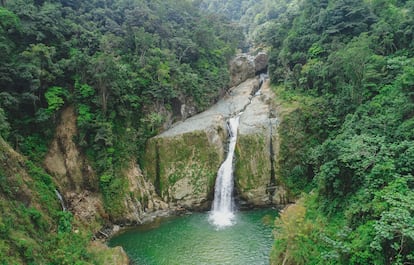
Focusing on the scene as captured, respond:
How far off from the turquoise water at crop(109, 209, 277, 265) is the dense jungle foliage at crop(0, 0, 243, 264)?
287cm

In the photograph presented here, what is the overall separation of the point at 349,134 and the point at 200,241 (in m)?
10.1

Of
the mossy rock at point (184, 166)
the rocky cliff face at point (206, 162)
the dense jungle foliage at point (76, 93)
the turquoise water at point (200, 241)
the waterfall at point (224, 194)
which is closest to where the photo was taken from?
the dense jungle foliage at point (76, 93)

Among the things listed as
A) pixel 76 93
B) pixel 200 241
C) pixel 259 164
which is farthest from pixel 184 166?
pixel 76 93

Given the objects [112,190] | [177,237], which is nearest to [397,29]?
[177,237]

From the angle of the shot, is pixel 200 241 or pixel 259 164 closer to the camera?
pixel 200 241

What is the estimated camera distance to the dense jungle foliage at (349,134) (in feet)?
34.9

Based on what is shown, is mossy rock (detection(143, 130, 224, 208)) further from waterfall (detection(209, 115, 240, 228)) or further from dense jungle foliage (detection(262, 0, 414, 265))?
dense jungle foliage (detection(262, 0, 414, 265))

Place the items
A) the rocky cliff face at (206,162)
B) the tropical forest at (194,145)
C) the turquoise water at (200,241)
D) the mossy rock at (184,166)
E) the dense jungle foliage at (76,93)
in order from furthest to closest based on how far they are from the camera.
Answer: the mossy rock at (184,166)
the rocky cliff face at (206,162)
the turquoise water at (200,241)
the dense jungle foliage at (76,93)
the tropical forest at (194,145)

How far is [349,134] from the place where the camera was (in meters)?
16.1

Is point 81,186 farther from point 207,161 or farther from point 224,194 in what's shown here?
point 224,194

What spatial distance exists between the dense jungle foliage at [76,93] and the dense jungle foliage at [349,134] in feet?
32.1

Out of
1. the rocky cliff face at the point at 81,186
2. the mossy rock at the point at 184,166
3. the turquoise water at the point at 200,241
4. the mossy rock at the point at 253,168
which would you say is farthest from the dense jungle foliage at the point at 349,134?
the rocky cliff face at the point at 81,186

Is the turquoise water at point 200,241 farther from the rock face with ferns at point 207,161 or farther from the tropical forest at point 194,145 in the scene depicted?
the rock face with ferns at point 207,161

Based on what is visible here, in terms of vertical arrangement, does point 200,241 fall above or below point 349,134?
below
